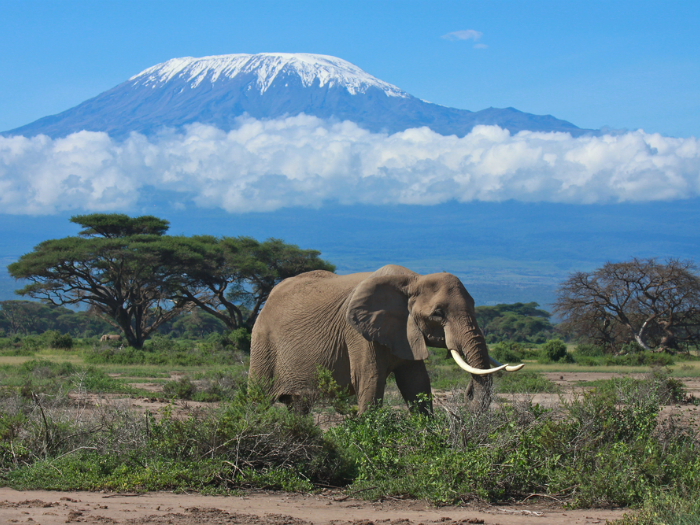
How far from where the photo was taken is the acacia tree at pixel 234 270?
39.6 metres

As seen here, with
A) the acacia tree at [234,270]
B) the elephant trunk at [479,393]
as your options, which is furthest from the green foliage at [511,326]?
the elephant trunk at [479,393]

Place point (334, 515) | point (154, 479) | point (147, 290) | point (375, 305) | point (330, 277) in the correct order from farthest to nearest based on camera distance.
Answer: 1. point (147, 290)
2. point (330, 277)
3. point (375, 305)
4. point (154, 479)
5. point (334, 515)

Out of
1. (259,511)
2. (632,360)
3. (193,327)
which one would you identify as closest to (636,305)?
(632,360)

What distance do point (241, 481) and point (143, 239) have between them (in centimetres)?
3499

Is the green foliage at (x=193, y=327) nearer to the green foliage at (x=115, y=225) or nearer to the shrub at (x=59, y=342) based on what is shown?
the green foliage at (x=115, y=225)

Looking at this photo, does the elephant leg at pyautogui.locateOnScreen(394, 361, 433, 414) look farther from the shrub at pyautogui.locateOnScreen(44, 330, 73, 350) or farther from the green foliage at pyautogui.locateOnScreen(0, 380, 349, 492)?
the shrub at pyautogui.locateOnScreen(44, 330, 73, 350)

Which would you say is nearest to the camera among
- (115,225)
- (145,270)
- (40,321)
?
(145,270)

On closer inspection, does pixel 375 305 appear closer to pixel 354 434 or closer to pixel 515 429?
pixel 354 434

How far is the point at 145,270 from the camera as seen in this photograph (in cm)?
3706

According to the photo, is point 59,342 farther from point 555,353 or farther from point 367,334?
point 367,334

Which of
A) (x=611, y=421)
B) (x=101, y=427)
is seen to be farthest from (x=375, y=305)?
(x=101, y=427)

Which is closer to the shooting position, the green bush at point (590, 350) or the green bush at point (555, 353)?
the green bush at point (555, 353)

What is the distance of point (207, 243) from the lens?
145ft

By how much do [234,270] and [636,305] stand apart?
70.8 feet
